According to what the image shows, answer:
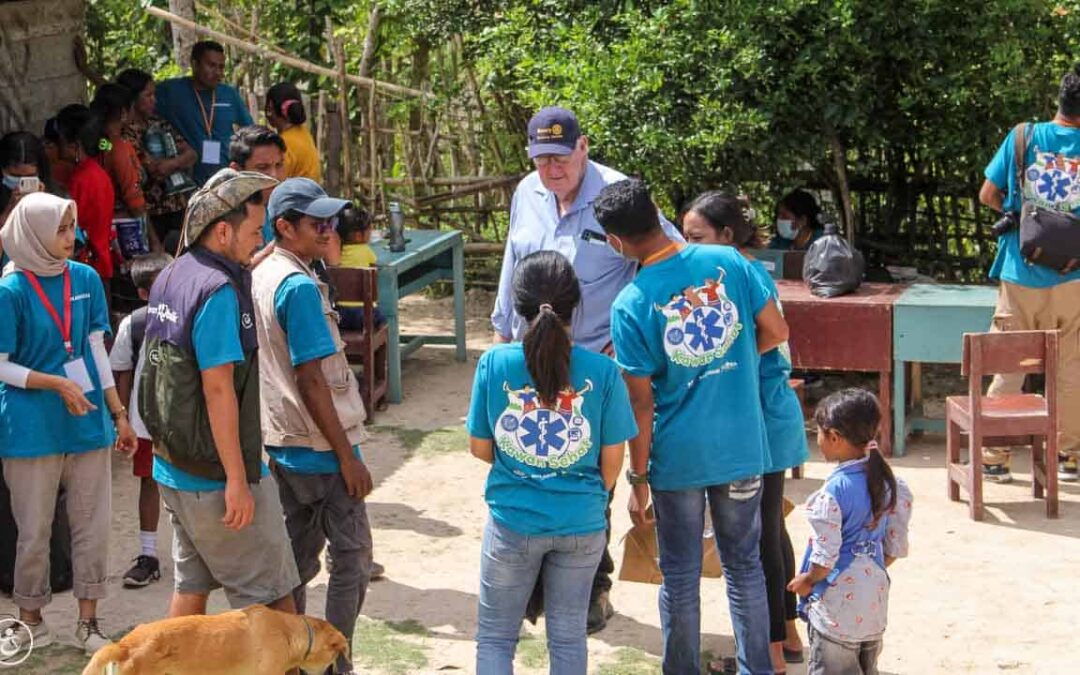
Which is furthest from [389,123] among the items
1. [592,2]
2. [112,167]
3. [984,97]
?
[984,97]

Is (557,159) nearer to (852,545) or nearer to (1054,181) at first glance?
(852,545)

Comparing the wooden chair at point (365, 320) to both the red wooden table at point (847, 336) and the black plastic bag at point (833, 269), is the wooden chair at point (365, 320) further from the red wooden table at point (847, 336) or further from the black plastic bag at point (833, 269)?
the black plastic bag at point (833, 269)

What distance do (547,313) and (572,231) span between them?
1420mm

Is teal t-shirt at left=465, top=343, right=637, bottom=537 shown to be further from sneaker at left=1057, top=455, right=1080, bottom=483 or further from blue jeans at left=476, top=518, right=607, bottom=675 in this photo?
sneaker at left=1057, top=455, right=1080, bottom=483

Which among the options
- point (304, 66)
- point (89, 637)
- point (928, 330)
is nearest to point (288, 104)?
point (304, 66)

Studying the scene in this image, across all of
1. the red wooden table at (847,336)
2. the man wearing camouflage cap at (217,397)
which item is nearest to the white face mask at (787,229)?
the red wooden table at (847,336)

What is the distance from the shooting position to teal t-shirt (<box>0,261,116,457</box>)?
17.8ft

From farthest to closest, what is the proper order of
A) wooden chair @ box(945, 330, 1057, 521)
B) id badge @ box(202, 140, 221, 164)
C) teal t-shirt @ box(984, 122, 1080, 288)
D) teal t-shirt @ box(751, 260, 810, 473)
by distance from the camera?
id badge @ box(202, 140, 221, 164), teal t-shirt @ box(984, 122, 1080, 288), wooden chair @ box(945, 330, 1057, 521), teal t-shirt @ box(751, 260, 810, 473)

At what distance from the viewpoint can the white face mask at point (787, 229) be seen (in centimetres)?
953

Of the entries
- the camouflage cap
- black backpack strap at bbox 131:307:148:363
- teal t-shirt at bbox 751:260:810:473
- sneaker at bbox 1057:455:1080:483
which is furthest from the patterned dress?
sneaker at bbox 1057:455:1080:483

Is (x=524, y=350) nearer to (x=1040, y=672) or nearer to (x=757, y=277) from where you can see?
(x=757, y=277)

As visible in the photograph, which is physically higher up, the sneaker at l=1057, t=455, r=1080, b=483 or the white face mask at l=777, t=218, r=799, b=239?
the white face mask at l=777, t=218, r=799, b=239

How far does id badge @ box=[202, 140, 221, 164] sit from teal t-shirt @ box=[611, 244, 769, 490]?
218 inches

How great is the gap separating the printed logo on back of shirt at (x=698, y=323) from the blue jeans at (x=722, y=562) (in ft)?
1.40
